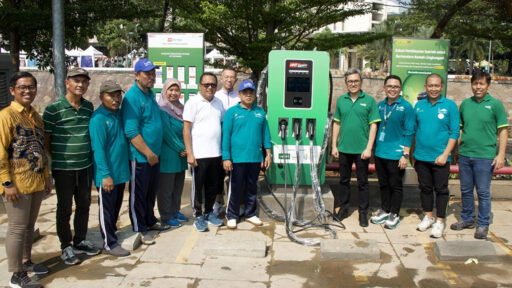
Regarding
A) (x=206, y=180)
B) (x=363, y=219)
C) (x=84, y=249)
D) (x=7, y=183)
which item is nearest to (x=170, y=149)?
(x=206, y=180)

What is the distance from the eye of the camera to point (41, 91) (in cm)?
2044

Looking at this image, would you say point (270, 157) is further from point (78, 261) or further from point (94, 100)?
point (94, 100)

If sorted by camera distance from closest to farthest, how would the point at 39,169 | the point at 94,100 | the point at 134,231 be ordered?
1. the point at 39,169
2. the point at 134,231
3. the point at 94,100

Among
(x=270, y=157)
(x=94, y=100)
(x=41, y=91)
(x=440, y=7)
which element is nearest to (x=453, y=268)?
(x=270, y=157)

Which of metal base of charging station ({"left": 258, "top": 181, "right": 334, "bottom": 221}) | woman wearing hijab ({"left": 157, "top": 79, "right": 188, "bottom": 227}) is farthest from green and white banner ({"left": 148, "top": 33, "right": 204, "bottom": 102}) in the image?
metal base of charging station ({"left": 258, "top": 181, "right": 334, "bottom": 221})

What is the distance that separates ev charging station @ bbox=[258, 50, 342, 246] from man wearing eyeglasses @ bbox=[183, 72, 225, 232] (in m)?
0.69

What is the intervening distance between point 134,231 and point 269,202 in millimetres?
1586

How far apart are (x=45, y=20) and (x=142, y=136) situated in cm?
374

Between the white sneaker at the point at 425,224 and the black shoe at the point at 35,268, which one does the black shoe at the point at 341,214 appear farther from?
the black shoe at the point at 35,268

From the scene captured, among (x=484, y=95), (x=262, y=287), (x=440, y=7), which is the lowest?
(x=262, y=287)

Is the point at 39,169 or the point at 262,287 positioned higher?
the point at 39,169

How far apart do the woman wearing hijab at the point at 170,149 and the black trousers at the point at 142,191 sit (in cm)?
19

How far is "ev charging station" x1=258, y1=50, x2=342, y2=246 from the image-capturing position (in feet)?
16.9

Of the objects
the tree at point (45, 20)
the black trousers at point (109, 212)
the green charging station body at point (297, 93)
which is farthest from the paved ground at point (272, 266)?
the tree at point (45, 20)
